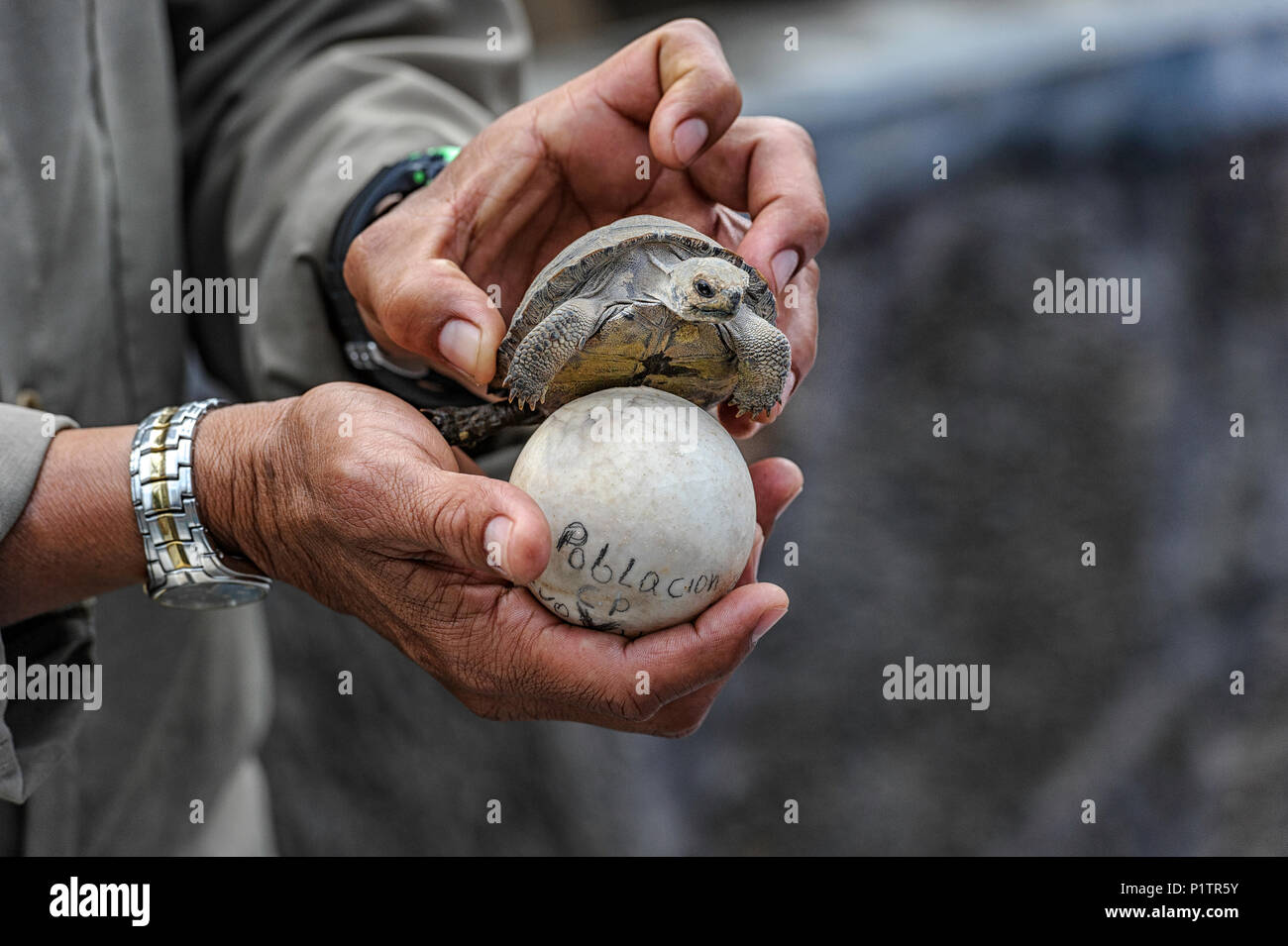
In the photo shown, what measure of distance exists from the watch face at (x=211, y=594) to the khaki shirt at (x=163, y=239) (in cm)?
19

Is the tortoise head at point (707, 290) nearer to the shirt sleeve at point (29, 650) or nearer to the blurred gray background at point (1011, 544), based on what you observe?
the shirt sleeve at point (29, 650)

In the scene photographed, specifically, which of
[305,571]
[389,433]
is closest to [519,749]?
[305,571]

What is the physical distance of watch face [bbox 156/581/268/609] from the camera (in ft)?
5.57

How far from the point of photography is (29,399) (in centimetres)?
179

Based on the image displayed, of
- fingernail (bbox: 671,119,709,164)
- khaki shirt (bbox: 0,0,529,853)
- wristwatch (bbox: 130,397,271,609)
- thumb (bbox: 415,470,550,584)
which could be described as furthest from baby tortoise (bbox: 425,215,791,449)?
khaki shirt (bbox: 0,0,529,853)

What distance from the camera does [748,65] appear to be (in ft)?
16.9

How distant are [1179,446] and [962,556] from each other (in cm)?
95

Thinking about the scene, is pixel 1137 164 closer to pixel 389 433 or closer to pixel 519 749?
pixel 519 749

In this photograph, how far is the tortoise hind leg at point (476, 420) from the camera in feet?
5.74

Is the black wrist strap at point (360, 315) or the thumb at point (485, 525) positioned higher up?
the black wrist strap at point (360, 315)
